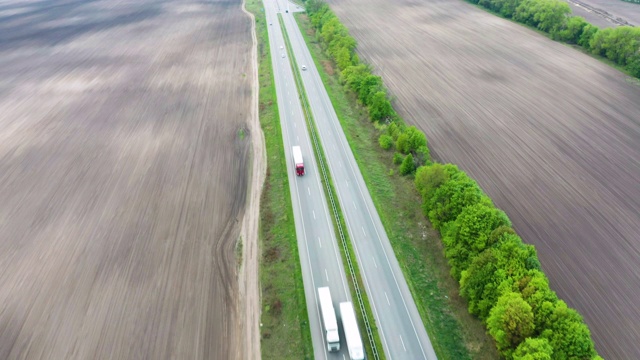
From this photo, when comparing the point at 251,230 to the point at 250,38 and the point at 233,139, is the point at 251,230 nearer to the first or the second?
the point at 233,139

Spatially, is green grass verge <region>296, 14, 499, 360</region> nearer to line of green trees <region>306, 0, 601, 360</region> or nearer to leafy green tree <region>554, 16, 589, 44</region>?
line of green trees <region>306, 0, 601, 360</region>

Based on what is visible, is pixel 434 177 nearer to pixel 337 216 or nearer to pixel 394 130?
pixel 337 216

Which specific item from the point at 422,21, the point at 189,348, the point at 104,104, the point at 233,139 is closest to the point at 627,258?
the point at 189,348

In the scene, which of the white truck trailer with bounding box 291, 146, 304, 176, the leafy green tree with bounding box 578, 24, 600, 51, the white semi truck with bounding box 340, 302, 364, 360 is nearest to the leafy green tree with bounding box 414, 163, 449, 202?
the white truck trailer with bounding box 291, 146, 304, 176

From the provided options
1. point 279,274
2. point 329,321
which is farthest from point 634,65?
point 279,274

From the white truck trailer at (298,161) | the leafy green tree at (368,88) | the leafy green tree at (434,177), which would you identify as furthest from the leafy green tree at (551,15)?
the white truck trailer at (298,161)

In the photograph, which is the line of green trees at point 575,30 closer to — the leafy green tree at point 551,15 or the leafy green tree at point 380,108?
the leafy green tree at point 551,15
